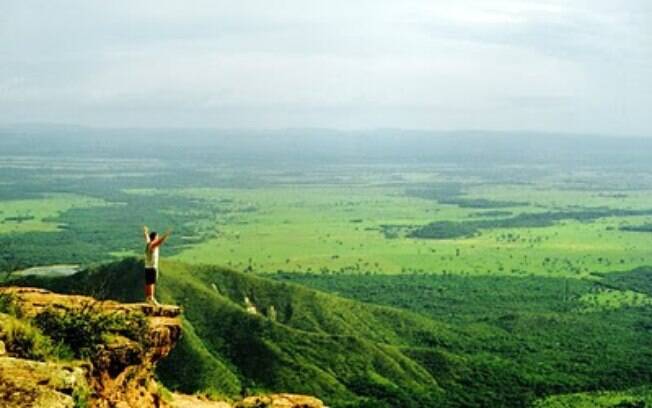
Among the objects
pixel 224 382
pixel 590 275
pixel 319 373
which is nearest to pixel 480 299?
pixel 590 275

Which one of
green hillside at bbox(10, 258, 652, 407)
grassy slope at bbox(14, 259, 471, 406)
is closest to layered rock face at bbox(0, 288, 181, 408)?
green hillside at bbox(10, 258, 652, 407)

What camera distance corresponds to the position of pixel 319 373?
262 ft

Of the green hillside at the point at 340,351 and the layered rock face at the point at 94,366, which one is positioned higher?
the layered rock face at the point at 94,366

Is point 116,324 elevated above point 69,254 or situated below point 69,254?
above

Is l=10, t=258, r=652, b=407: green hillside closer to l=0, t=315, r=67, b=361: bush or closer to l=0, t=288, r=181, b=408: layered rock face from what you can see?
l=0, t=288, r=181, b=408: layered rock face

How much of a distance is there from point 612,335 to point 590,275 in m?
62.7

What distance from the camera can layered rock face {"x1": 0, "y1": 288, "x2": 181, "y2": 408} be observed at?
1488cm

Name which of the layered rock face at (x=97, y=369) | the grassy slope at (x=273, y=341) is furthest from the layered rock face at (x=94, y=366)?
the grassy slope at (x=273, y=341)

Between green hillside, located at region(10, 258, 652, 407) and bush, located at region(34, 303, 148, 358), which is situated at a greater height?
bush, located at region(34, 303, 148, 358)

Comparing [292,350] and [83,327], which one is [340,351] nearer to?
[292,350]

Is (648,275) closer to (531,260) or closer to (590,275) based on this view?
(590,275)

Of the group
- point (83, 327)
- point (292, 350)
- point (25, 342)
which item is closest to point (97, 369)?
point (83, 327)

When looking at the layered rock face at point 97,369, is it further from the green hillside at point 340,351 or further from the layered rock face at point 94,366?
the green hillside at point 340,351

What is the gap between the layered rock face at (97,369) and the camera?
14.9 m
